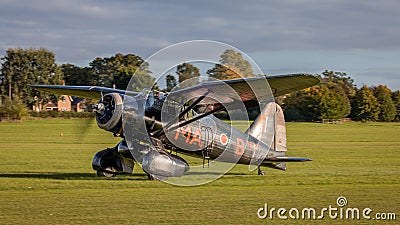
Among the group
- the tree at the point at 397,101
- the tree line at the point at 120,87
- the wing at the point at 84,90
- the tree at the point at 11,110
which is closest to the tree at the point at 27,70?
the tree line at the point at 120,87

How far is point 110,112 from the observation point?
54.6 feet

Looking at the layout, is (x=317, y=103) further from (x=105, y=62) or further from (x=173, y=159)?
(x=173, y=159)

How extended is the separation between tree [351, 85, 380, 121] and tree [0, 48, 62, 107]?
144ft

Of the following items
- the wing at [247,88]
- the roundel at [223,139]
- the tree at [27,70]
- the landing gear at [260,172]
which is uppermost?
the tree at [27,70]

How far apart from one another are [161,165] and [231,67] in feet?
10.2

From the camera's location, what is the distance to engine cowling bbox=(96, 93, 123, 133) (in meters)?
16.6

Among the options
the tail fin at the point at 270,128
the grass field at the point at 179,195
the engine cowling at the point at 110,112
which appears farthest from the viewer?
the tail fin at the point at 270,128

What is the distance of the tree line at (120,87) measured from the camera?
8169 centimetres

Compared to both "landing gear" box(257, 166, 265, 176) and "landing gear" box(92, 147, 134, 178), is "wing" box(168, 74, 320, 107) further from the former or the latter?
"landing gear" box(257, 166, 265, 176)

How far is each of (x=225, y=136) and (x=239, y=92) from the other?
6.69 ft

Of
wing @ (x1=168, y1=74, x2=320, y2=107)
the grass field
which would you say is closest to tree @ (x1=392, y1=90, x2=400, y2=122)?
the grass field

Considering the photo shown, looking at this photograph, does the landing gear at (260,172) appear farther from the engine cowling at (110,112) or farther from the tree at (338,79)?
the tree at (338,79)

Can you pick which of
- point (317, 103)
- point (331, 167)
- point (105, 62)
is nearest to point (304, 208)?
point (331, 167)

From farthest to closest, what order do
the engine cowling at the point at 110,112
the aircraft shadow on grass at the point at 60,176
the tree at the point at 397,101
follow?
the tree at the point at 397,101, the aircraft shadow on grass at the point at 60,176, the engine cowling at the point at 110,112
